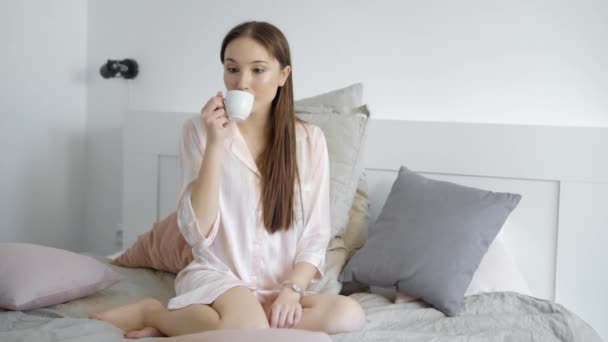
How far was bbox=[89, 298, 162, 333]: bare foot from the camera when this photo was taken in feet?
4.49

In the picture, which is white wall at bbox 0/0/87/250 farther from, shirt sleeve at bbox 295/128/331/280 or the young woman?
shirt sleeve at bbox 295/128/331/280

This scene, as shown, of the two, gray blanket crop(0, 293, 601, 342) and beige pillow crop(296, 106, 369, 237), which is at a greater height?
beige pillow crop(296, 106, 369, 237)

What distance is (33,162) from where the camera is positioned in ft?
8.03

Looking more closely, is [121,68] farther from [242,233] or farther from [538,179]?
[538,179]

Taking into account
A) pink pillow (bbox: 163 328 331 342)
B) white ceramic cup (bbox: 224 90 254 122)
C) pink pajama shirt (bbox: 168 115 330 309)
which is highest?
white ceramic cup (bbox: 224 90 254 122)

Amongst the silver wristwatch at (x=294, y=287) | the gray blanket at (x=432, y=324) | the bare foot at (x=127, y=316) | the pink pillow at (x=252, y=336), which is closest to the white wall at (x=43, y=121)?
the gray blanket at (x=432, y=324)

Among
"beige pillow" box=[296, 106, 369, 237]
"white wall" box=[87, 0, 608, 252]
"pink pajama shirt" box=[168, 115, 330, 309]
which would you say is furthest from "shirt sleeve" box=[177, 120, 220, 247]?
"white wall" box=[87, 0, 608, 252]

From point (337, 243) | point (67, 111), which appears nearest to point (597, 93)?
point (337, 243)

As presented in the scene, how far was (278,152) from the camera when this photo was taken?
62.2 inches

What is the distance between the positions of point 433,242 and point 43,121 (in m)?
1.64

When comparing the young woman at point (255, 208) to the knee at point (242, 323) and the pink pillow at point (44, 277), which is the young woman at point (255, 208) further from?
the pink pillow at point (44, 277)

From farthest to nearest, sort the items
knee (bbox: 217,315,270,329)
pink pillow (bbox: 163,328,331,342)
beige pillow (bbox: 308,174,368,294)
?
beige pillow (bbox: 308,174,368,294) → knee (bbox: 217,315,270,329) → pink pillow (bbox: 163,328,331,342)

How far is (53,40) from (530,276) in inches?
77.3

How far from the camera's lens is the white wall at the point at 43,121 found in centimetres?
231
